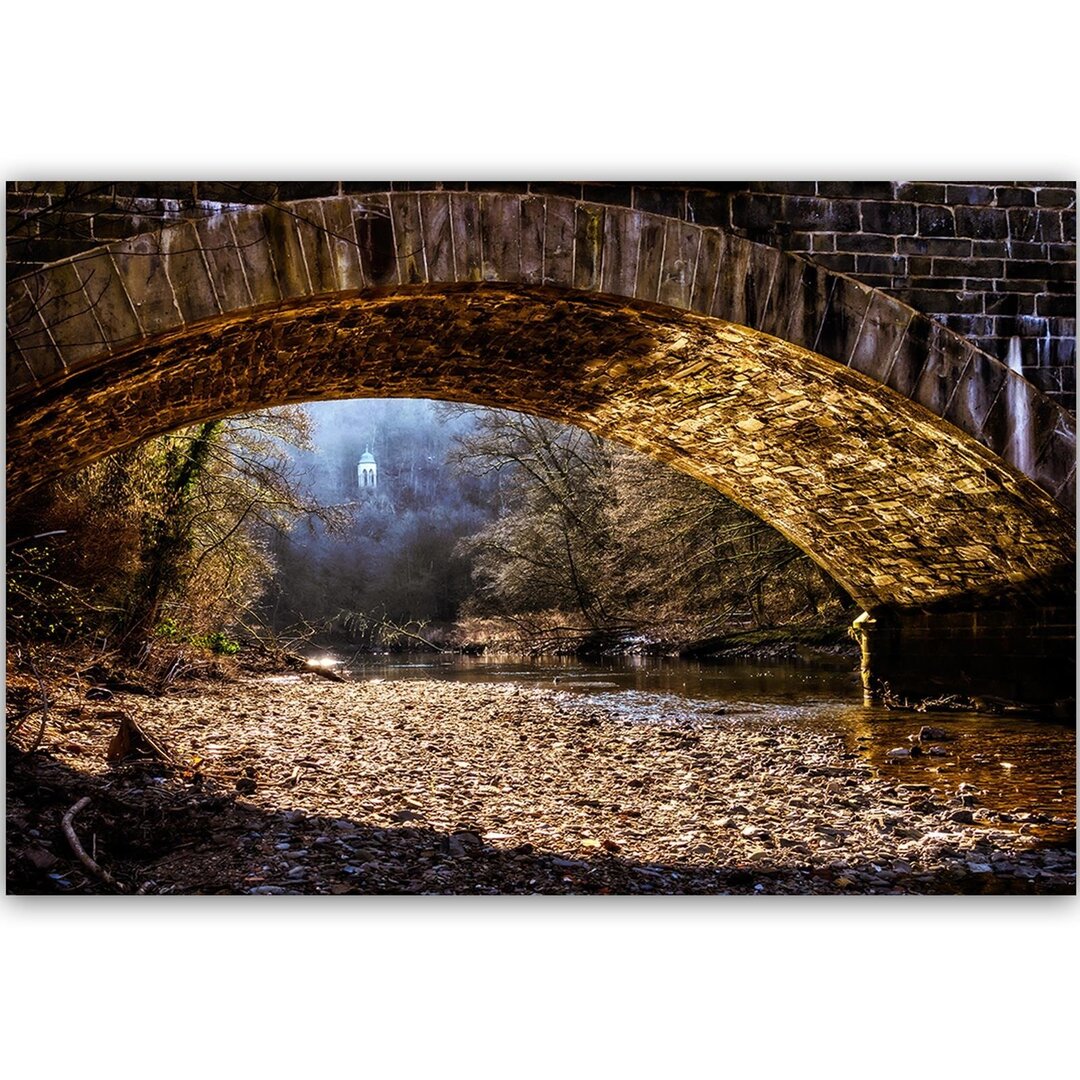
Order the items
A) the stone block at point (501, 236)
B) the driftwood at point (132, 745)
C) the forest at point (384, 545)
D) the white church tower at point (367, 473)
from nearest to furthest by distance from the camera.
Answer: the stone block at point (501, 236) → the driftwood at point (132, 745) → the forest at point (384, 545) → the white church tower at point (367, 473)

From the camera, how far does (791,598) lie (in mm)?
15812

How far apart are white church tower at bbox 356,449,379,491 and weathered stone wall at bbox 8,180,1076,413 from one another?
5.78 m

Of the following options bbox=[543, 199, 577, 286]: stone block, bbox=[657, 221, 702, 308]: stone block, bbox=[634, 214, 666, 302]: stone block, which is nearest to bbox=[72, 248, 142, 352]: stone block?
bbox=[543, 199, 577, 286]: stone block

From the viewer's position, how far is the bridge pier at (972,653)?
6887mm

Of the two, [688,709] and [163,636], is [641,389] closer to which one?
[688,709]

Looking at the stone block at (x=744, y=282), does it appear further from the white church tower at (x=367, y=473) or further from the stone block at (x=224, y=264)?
the white church tower at (x=367, y=473)

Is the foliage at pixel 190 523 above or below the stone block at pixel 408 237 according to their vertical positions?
below

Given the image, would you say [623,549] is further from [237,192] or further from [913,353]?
[237,192]

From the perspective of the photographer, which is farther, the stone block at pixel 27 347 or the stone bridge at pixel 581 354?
the stone bridge at pixel 581 354

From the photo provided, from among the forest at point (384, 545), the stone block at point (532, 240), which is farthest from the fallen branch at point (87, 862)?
the stone block at point (532, 240)

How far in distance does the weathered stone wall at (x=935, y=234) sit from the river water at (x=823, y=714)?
2.50 m

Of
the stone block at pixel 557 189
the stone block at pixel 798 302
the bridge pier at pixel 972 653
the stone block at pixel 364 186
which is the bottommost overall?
the bridge pier at pixel 972 653

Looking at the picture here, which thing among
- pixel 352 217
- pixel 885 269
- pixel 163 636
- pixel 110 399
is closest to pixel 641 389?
pixel 885 269

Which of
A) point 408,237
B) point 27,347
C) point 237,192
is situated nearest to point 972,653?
point 408,237
